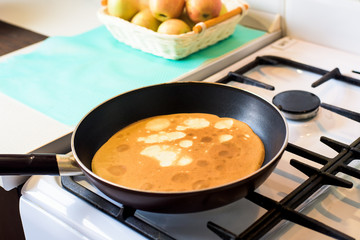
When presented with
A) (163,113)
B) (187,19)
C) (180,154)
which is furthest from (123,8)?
(180,154)

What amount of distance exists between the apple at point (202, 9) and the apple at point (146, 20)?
81mm

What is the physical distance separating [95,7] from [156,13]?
0.40m

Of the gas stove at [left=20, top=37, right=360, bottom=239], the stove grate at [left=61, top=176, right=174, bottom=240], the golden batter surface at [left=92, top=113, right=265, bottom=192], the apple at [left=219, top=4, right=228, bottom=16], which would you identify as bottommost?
the gas stove at [left=20, top=37, right=360, bottom=239]

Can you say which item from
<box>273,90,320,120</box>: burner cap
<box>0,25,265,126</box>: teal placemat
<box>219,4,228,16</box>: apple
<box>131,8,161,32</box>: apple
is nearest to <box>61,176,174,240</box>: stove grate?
<box>0,25,265,126</box>: teal placemat

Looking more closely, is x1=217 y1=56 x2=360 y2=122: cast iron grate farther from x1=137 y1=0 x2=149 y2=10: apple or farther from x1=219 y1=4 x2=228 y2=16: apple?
x1=137 y1=0 x2=149 y2=10: apple

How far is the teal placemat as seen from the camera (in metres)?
0.94

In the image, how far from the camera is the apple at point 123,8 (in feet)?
3.61

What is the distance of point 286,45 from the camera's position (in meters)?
1.12

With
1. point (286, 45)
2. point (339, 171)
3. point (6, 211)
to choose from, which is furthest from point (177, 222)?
point (286, 45)

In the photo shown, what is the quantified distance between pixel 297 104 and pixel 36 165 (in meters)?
0.47

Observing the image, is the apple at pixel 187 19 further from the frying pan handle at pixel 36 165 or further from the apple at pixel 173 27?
the frying pan handle at pixel 36 165

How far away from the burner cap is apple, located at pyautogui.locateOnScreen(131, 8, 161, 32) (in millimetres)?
351

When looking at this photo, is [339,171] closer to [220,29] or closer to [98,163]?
[98,163]

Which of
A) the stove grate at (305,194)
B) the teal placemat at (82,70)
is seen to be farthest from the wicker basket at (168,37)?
the stove grate at (305,194)
